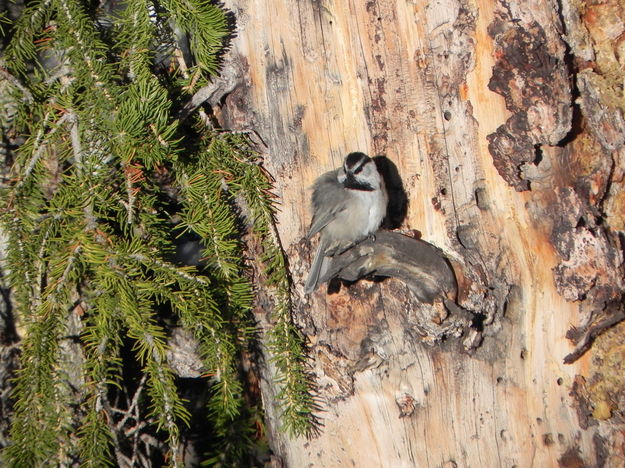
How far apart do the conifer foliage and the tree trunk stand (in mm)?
153

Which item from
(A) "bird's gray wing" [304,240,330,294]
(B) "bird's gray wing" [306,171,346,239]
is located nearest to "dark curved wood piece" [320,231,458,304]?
(A) "bird's gray wing" [304,240,330,294]

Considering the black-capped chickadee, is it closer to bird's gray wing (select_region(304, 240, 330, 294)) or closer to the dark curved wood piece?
bird's gray wing (select_region(304, 240, 330, 294))

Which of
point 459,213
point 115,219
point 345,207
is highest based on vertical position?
point 459,213

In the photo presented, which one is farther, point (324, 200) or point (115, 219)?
point (324, 200)

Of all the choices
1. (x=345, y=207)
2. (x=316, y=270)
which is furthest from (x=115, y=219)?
(x=345, y=207)

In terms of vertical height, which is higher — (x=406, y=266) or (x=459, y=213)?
(x=459, y=213)

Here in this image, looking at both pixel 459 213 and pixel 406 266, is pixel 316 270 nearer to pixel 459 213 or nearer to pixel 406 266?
pixel 406 266

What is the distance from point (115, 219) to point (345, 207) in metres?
0.95

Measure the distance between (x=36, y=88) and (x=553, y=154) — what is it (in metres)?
1.75

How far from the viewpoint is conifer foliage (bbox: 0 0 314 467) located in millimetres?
1967

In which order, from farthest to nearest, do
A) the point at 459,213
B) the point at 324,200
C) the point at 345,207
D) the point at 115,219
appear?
the point at 345,207 → the point at 324,200 → the point at 459,213 → the point at 115,219

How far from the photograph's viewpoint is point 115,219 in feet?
7.07

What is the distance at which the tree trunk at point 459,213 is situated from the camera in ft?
7.25

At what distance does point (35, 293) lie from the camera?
2109 millimetres
